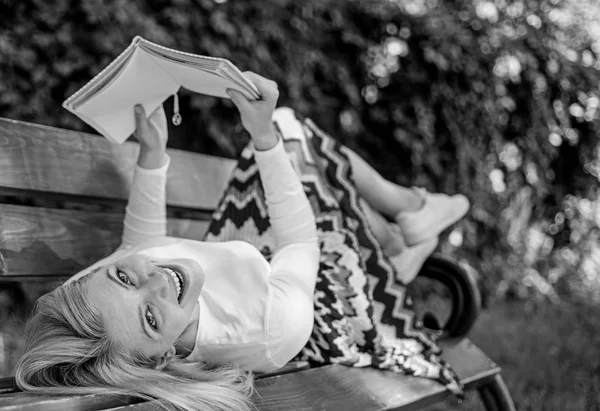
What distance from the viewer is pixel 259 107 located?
5.50ft

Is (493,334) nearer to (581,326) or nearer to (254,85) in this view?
(581,326)

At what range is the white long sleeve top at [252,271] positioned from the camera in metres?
1.54

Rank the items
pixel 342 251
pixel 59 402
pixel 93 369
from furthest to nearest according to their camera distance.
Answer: pixel 342 251
pixel 93 369
pixel 59 402

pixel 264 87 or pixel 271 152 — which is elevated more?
pixel 264 87

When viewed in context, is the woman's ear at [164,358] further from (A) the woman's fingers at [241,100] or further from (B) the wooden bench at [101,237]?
(A) the woman's fingers at [241,100]

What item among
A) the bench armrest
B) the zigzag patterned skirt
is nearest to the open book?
the zigzag patterned skirt

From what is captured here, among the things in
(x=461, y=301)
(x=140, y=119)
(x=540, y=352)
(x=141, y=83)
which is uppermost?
(x=141, y=83)

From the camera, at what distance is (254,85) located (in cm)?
163

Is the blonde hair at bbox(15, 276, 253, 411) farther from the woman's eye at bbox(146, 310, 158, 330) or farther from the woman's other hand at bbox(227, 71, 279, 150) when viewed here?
the woman's other hand at bbox(227, 71, 279, 150)

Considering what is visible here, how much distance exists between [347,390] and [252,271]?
374mm

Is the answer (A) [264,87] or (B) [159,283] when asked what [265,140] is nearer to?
(A) [264,87]

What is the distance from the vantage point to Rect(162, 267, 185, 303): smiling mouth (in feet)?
4.76

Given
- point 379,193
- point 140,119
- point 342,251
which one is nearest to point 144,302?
point 140,119

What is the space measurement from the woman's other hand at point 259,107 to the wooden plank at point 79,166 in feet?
1.52
